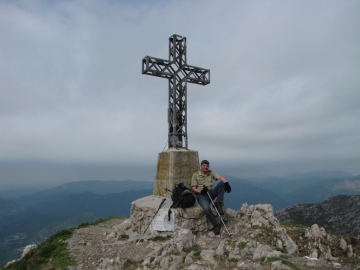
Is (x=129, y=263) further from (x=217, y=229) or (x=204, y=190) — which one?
(x=204, y=190)

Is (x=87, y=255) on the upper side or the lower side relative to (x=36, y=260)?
upper

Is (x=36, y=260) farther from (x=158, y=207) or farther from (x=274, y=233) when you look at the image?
(x=274, y=233)

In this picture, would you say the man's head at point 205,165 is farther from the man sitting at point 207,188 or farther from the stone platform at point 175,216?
the stone platform at point 175,216

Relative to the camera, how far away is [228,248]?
7.84m

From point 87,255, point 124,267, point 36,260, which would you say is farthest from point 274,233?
point 36,260

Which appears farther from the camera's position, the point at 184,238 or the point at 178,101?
the point at 178,101

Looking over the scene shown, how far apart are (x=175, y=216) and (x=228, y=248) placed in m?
2.53

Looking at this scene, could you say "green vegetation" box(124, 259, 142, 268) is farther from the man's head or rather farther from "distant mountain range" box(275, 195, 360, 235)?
"distant mountain range" box(275, 195, 360, 235)

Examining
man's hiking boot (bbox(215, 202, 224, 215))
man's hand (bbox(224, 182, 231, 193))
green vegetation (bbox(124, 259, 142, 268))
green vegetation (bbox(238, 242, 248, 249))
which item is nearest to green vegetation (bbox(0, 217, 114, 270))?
green vegetation (bbox(124, 259, 142, 268))

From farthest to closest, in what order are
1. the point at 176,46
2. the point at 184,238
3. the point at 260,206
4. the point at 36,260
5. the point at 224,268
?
the point at 176,46, the point at 260,206, the point at 36,260, the point at 184,238, the point at 224,268

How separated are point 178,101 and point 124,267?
821cm

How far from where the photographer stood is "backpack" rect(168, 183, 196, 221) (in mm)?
9805

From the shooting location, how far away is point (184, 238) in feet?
26.2

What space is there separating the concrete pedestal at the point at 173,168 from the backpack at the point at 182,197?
3.15 ft
